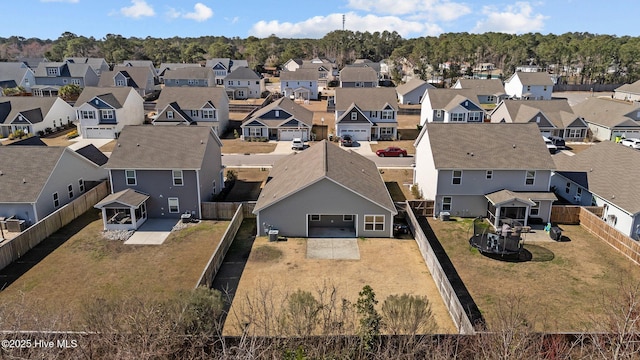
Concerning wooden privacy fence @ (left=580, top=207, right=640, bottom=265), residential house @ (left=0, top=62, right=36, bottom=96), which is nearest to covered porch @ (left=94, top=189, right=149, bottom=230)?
wooden privacy fence @ (left=580, top=207, right=640, bottom=265)

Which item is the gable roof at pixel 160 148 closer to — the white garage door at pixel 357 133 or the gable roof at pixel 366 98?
the white garage door at pixel 357 133

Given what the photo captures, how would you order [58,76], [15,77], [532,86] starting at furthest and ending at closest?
1. [58,76]
2. [15,77]
3. [532,86]

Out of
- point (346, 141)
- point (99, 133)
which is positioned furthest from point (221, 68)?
point (346, 141)

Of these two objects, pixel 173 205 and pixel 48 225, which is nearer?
pixel 48 225

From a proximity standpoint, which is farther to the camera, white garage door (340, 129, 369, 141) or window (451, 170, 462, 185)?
white garage door (340, 129, 369, 141)

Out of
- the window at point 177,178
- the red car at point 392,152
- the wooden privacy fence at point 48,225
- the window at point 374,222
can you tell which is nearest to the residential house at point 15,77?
the wooden privacy fence at point 48,225

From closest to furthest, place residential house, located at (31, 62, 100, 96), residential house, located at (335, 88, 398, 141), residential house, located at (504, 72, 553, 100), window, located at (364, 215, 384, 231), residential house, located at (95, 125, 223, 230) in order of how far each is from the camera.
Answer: window, located at (364, 215, 384, 231) < residential house, located at (95, 125, 223, 230) < residential house, located at (335, 88, 398, 141) < residential house, located at (504, 72, 553, 100) < residential house, located at (31, 62, 100, 96)

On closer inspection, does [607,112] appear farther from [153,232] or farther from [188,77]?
[188,77]

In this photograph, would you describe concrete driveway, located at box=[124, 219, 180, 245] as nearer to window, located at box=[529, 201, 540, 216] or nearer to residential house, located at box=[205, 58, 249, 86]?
window, located at box=[529, 201, 540, 216]
